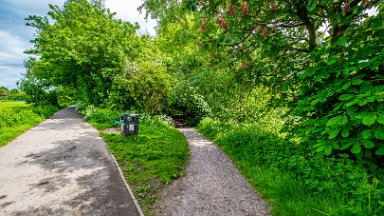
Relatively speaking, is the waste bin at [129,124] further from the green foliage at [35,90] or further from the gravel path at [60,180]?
the green foliage at [35,90]

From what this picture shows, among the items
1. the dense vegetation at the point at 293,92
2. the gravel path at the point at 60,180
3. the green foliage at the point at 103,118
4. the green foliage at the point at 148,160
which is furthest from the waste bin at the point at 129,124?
the dense vegetation at the point at 293,92

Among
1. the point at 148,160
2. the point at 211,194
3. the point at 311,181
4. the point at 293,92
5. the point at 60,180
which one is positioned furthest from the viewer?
the point at 148,160

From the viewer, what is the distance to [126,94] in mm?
15188

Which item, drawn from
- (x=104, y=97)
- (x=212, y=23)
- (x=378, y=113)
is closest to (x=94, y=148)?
(x=212, y=23)

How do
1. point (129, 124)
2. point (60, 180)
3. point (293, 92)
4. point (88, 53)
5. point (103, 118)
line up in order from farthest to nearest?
point (88, 53), point (103, 118), point (129, 124), point (293, 92), point (60, 180)

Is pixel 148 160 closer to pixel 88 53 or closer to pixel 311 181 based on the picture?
pixel 311 181

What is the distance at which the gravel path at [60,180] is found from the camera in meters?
4.57

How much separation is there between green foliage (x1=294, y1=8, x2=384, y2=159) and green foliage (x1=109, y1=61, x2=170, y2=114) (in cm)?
1103

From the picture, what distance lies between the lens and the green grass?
5388 mm

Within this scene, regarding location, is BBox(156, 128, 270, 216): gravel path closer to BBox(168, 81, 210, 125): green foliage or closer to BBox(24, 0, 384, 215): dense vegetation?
BBox(24, 0, 384, 215): dense vegetation

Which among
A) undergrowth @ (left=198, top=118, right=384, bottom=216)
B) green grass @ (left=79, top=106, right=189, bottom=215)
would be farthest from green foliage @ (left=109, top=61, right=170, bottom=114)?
undergrowth @ (left=198, top=118, right=384, bottom=216)

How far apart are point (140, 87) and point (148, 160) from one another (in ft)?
26.4

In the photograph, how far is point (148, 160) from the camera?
7484mm

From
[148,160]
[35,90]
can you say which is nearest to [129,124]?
[148,160]
